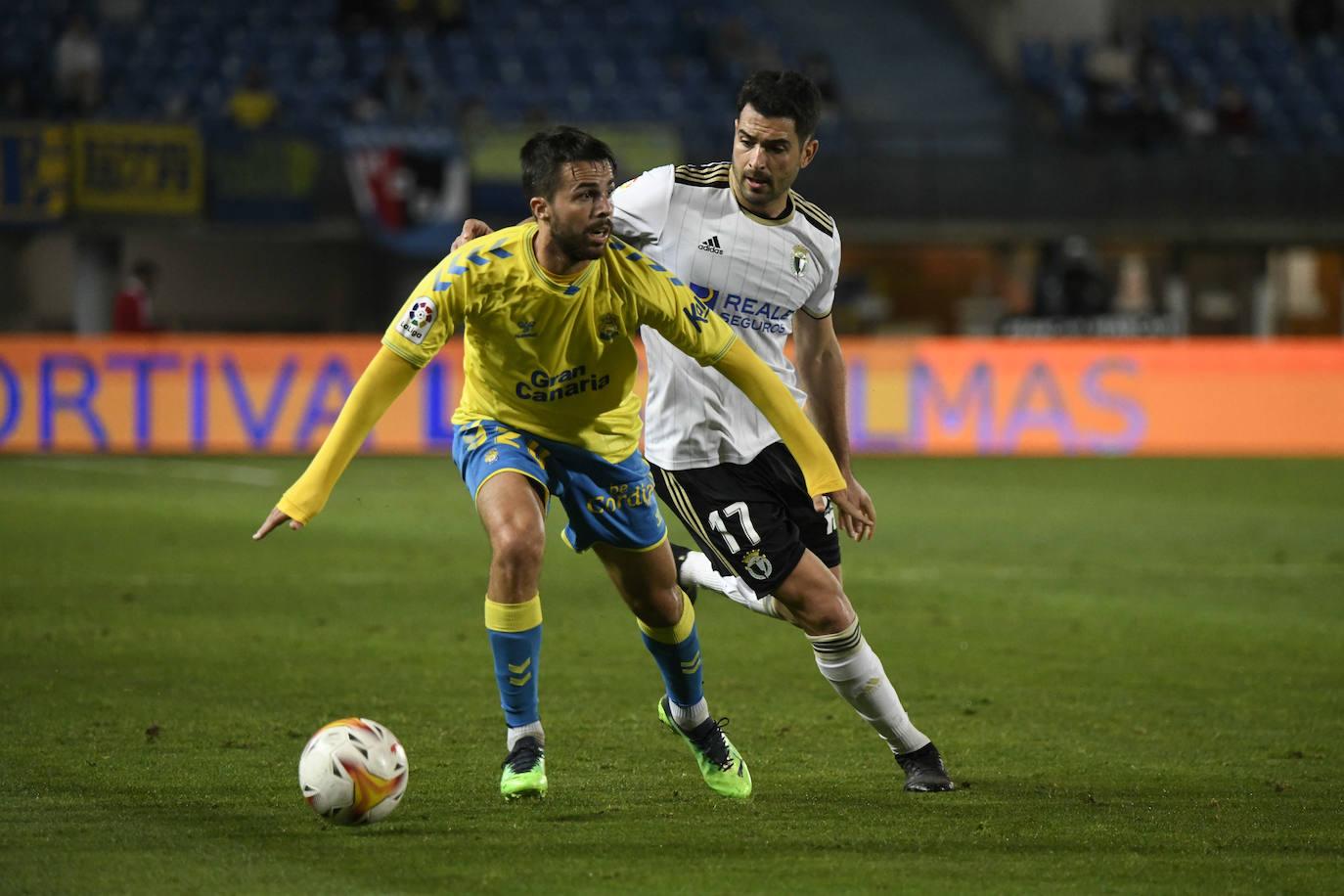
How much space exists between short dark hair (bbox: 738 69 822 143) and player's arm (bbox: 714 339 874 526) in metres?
0.72

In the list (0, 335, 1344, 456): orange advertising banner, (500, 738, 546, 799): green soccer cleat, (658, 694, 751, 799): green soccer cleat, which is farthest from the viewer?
(0, 335, 1344, 456): orange advertising banner

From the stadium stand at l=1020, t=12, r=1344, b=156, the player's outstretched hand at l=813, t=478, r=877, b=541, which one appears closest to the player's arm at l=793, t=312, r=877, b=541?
the player's outstretched hand at l=813, t=478, r=877, b=541

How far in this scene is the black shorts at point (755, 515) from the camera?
17.7 ft

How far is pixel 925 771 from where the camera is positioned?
5438 millimetres

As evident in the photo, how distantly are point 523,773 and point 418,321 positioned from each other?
4.28 ft

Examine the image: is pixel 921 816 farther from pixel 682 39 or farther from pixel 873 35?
pixel 873 35

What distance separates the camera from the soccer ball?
4.75 metres

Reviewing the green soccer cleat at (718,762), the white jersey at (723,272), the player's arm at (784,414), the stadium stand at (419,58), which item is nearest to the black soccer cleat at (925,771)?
the green soccer cleat at (718,762)

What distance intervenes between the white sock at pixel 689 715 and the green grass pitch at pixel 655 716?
0.18 metres

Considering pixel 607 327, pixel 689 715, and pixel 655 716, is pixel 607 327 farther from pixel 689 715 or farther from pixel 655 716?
pixel 655 716

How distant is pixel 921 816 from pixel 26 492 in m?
11.2

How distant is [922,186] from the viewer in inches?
981

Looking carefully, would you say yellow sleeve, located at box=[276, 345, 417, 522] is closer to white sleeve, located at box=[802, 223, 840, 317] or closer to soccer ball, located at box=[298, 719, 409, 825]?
soccer ball, located at box=[298, 719, 409, 825]

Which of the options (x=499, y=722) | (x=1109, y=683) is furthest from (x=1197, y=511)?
(x=499, y=722)
